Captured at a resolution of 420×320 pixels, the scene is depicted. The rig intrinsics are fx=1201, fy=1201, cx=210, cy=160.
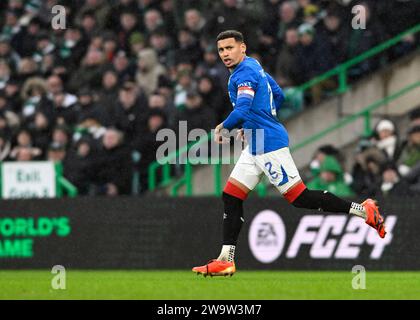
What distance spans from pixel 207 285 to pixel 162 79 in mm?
6694

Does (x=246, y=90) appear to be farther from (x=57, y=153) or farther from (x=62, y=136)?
(x=62, y=136)

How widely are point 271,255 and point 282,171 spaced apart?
13.2 feet

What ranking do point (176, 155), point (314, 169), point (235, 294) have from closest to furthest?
point (235, 294) → point (314, 169) → point (176, 155)

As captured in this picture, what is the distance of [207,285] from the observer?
39.4 ft

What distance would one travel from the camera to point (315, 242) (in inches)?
590

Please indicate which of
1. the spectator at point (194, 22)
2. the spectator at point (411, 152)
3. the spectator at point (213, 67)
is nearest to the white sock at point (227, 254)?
the spectator at point (411, 152)

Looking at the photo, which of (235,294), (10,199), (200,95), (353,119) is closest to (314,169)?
(353,119)

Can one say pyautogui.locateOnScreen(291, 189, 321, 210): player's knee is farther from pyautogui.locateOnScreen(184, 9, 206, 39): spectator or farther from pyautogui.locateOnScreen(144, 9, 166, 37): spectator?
pyautogui.locateOnScreen(144, 9, 166, 37): spectator

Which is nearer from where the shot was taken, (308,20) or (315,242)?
(315,242)

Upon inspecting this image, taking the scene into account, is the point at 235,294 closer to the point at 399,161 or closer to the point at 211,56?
the point at 399,161

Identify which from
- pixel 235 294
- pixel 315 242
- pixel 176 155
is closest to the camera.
→ pixel 235 294

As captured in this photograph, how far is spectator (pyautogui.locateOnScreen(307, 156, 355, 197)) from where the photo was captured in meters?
15.5

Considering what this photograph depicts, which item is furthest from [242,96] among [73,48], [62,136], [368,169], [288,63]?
[73,48]

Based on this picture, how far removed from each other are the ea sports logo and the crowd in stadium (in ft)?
2.83
